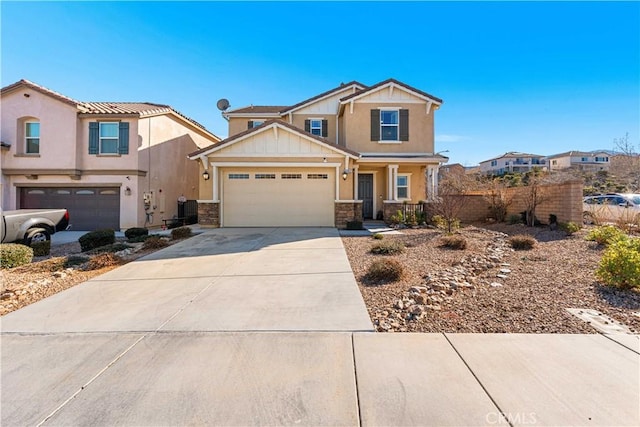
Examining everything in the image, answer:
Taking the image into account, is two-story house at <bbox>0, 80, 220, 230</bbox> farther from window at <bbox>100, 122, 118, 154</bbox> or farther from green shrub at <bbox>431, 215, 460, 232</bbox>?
green shrub at <bbox>431, 215, 460, 232</bbox>

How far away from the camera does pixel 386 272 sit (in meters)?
5.46

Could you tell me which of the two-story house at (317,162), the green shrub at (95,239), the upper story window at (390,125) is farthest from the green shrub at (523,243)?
the green shrub at (95,239)

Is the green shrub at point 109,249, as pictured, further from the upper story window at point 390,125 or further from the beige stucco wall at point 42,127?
the upper story window at point 390,125

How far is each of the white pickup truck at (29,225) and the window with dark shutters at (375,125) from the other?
13294mm

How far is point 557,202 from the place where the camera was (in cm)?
1132

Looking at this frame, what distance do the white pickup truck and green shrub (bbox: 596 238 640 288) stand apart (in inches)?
533

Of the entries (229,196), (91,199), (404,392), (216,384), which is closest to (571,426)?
(404,392)

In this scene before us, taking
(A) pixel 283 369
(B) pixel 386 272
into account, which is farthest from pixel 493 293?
(A) pixel 283 369

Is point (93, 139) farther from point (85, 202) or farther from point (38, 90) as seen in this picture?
point (38, 90)

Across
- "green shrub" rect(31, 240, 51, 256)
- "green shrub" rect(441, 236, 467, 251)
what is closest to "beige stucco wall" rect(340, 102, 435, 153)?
"green shrub" rect(441, 236, 467, 251)

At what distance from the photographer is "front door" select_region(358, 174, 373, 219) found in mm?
16125

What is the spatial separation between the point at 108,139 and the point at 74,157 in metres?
1.61

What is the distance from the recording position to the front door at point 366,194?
52.9 ft

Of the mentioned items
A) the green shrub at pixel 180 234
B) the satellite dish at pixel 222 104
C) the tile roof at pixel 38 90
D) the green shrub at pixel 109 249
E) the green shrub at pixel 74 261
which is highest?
the satellite dish at pixel 222 104
